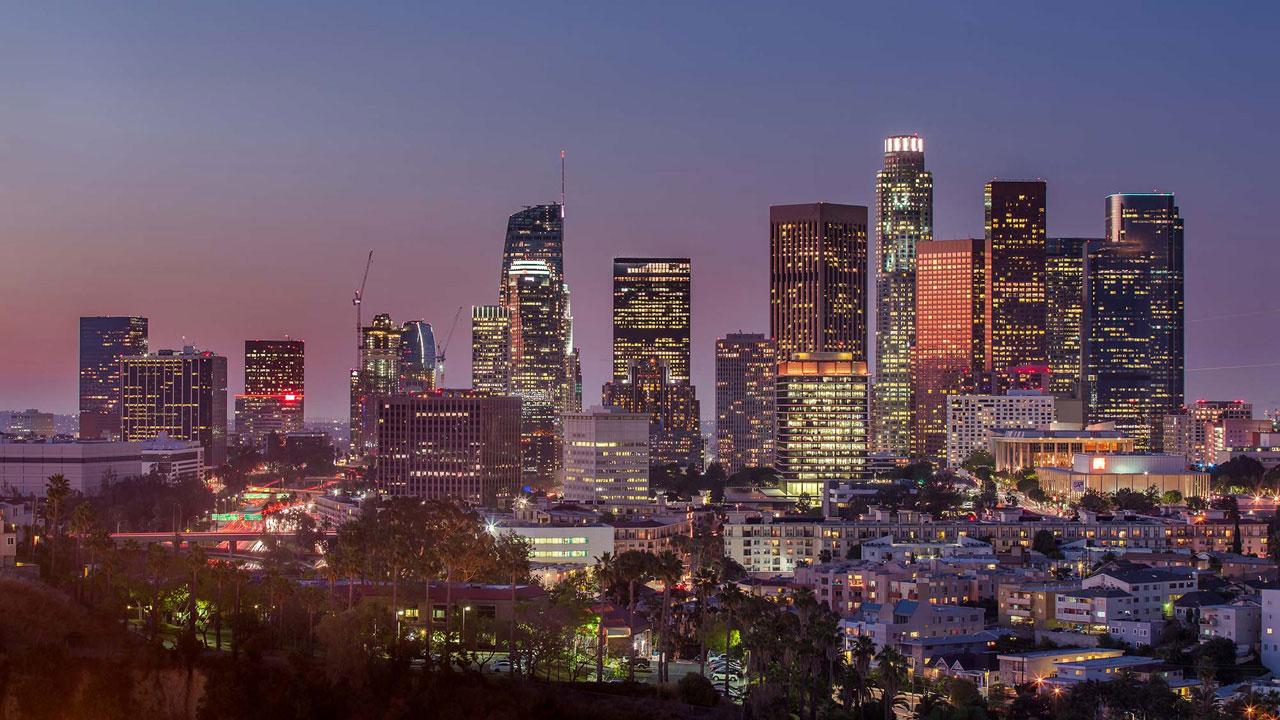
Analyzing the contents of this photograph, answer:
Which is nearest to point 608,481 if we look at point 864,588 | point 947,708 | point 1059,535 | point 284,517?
point 284,517

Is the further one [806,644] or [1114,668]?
[1114,668]

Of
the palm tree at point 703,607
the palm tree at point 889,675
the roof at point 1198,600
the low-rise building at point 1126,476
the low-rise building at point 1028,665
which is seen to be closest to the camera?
the palm tree at point 889,675

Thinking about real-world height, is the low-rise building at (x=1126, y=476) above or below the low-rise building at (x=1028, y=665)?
above

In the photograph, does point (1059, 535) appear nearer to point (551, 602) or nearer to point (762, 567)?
point (762, 567)

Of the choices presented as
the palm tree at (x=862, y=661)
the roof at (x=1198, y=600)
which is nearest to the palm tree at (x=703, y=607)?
the palm tree at (x=862, y=661)

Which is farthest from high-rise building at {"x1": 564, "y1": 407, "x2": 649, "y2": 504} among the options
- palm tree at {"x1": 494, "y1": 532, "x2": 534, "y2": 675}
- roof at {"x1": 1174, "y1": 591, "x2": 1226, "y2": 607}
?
roof at {"x1": 1174, "y1": 591, "x2": 1226, "y2": 607}

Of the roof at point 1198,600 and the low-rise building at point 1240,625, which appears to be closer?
the low-rise building at point 1240,625

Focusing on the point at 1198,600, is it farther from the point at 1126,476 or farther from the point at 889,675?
the point at 1126,476

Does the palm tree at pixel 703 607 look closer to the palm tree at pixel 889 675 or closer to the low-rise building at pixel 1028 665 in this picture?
the palm tree at pixel 889 675

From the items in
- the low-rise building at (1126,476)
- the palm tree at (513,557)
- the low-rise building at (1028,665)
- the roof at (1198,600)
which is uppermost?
the low-rise building at (1126,476)
